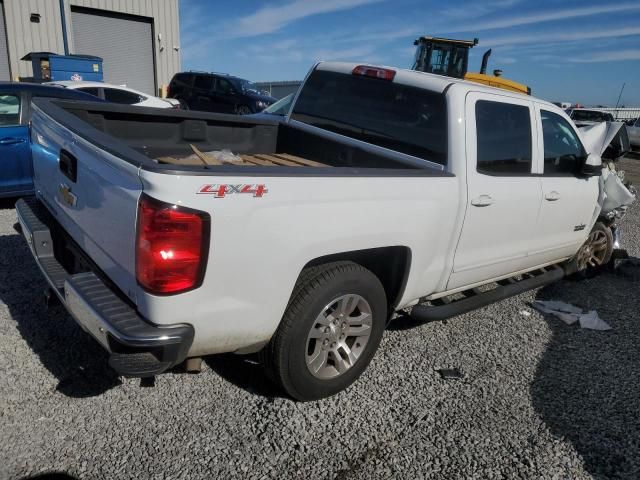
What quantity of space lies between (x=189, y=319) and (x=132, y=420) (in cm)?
90

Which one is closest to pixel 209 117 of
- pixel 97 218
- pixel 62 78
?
pixel 97 218

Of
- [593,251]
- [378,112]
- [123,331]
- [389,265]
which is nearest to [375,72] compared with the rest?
[378,112]

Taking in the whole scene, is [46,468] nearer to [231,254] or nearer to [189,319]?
[189,319]

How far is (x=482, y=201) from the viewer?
321 centimetres

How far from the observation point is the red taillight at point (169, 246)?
1965mm

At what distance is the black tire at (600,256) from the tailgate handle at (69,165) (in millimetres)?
4372

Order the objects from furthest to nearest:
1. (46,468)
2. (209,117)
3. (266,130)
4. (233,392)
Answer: (266,130) → (209,117) → (233,392) → (46,468)

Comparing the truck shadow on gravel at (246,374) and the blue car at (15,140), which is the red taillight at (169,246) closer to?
the truck shadow on gravel at (246,374)

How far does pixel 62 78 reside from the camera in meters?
15.7

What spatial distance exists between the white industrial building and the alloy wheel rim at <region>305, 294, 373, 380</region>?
67.0 ft

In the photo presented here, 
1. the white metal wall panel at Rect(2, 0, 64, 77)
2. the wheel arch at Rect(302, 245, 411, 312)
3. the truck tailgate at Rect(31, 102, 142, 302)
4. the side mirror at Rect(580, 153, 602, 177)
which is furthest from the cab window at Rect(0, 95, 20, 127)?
the white metal wall panel at Rect(2, 0, 64, 77)

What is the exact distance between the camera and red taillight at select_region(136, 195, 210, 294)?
196 centimetres

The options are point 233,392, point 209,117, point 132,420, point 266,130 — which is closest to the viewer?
point 132,420

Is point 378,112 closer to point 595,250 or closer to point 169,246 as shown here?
point 169,246
